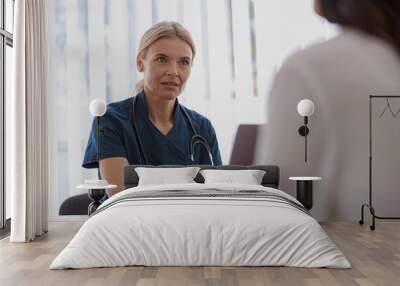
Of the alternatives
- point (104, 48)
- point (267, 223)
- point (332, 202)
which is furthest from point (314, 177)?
point (104, 48)

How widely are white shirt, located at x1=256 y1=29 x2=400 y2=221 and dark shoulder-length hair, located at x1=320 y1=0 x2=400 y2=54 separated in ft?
0.31

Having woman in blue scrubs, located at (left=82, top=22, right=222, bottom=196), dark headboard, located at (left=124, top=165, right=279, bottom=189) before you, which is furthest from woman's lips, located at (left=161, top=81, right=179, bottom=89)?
dark headboard, located at (left=124, top=165, right=279, bottom=189)

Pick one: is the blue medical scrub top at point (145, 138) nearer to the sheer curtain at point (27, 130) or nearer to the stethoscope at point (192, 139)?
the stethoscope at point (192, 139)

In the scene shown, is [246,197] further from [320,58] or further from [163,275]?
[320,58]

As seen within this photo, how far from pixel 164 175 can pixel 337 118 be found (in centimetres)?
210

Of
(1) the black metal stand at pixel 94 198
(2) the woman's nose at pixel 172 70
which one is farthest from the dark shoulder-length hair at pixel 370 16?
(1) the black metal stand at pixel 94 198

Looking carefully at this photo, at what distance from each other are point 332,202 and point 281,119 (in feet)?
A: 3.64

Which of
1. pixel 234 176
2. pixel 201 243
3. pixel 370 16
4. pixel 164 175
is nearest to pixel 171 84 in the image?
pixel 164 175

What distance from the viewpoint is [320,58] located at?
688cm

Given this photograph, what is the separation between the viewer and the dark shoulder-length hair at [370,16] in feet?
22.4

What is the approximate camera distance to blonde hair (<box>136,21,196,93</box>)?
682 cm

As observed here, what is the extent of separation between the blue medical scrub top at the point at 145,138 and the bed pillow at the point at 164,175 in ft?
1.06

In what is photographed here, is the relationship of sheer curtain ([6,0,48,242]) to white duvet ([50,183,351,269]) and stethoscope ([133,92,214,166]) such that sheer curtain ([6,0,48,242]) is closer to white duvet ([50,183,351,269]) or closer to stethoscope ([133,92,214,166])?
stethoscope ([133,92,214,166])

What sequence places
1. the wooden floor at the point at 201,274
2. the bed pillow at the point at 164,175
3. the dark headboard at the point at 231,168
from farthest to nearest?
the dark headboard at the point at 231,168 → the bed pillow at the point at 164,175 → the wooden floor at the point at 201,274
